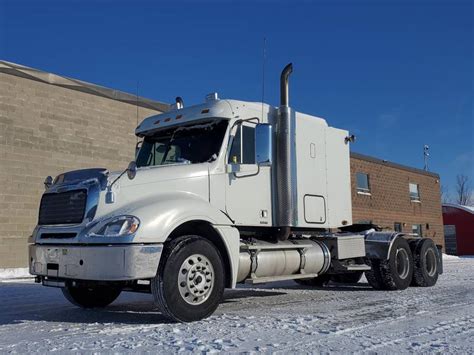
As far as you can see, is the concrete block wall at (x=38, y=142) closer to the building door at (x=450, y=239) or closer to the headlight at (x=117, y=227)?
the headlight at (x=117, y=227)

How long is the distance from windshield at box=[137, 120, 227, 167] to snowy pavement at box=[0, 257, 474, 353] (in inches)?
88.1

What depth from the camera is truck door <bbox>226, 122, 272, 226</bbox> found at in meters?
7.80

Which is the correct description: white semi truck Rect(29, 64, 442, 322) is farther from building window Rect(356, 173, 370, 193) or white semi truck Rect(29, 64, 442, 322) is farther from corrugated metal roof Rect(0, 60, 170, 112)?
building window Rect(356, 173, 370, 193)

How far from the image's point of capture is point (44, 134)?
18.6m

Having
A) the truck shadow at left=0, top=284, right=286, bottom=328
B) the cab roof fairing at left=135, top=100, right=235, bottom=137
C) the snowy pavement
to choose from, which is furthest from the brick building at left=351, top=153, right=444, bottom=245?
the cab roof fairing at left=135, top=100, right=235, bottom=137

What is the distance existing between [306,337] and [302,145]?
170 inches

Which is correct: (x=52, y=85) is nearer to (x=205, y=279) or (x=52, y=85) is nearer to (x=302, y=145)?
(x=302, y=145)

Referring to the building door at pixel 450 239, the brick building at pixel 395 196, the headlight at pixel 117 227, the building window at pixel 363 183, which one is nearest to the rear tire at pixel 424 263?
the headlight at pixel 117 227

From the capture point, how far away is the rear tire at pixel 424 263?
11.8 meters

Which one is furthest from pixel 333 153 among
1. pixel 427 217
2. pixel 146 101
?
pixel 427 217

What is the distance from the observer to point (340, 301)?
8.99m

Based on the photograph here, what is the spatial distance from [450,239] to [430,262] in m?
36.5

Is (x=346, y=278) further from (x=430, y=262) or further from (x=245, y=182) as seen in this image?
(x=245, y=182)

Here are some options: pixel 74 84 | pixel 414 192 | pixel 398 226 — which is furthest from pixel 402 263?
pixel 414 192
